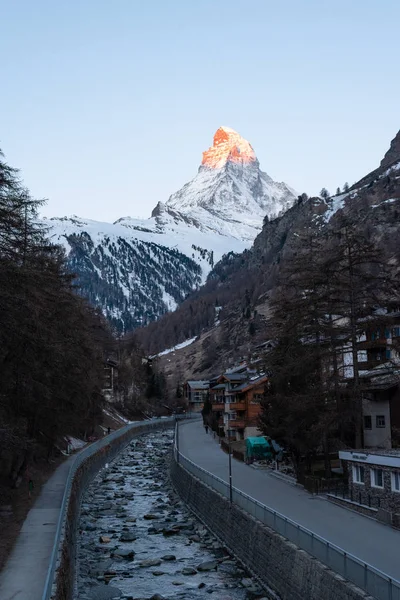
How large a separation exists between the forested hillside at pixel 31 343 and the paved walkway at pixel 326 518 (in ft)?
44.8

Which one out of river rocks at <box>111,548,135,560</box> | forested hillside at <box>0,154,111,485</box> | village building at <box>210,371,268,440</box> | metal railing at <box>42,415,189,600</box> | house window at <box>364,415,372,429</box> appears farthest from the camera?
village building at <box>210,371,268,440</box>

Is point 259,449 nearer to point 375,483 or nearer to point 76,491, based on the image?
point 76,491

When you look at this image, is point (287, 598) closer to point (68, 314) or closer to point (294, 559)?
point (294, 559)

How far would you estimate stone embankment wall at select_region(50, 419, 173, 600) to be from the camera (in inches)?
981

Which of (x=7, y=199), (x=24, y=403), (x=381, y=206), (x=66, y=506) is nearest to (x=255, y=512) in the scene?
(x=66, y=506)

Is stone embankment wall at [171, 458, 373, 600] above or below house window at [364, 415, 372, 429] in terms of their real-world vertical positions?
below

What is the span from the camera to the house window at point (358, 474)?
114 feet

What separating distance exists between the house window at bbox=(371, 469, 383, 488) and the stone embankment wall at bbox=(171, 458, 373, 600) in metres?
6.80

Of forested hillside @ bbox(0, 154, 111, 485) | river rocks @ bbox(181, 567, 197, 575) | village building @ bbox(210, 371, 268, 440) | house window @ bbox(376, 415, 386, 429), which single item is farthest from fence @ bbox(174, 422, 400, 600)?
village building @ bbox(210, 371, 268, 440)

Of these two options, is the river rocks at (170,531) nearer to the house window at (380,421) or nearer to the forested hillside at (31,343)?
the forested hillside at (31,343)

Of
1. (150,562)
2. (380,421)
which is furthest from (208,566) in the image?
(380,421)

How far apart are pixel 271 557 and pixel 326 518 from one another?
4869 mm

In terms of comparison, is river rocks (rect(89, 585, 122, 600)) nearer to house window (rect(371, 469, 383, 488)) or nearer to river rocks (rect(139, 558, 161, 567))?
river rocks (rect(139, 558, 161, 567))

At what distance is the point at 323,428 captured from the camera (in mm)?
37188
